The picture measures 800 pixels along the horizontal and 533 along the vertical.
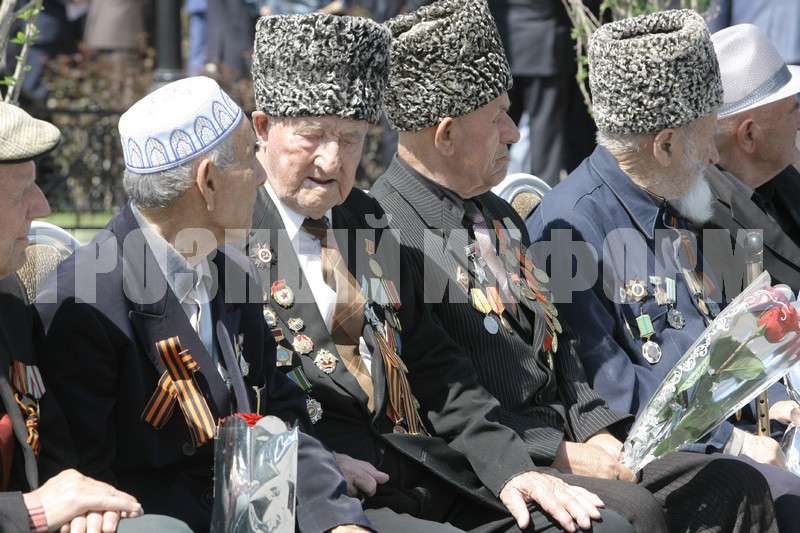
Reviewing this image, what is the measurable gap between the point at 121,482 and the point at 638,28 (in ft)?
8.70

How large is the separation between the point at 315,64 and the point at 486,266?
94 centimetres

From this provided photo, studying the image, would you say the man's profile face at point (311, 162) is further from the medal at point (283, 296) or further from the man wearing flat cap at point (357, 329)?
the medal at point (283, 296)

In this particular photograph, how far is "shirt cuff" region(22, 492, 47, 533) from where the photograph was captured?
2.90 metres

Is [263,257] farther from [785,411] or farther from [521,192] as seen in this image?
[785,411]

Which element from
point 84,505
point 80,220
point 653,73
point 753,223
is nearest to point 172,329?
point 84,505

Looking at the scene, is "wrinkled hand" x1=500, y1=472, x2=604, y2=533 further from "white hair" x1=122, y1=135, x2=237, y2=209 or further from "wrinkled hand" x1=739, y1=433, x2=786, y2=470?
"white hair" x1=122, y1=135, x2=237, y2=209

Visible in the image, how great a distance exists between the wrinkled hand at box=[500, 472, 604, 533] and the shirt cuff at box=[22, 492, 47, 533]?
1392 mm

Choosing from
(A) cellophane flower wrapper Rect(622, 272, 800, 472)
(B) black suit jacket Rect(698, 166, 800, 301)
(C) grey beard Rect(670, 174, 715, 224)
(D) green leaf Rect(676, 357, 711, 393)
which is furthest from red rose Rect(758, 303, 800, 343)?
(B) black suit jacket Rect(698, 166, 800, 301)

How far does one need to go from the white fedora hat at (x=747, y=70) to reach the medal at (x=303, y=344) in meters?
2.52

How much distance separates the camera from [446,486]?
3959mm

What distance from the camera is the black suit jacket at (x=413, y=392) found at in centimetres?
382

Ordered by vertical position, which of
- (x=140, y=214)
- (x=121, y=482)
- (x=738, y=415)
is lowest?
(x=738, y=415)

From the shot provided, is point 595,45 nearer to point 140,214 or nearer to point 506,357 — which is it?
point 506,357

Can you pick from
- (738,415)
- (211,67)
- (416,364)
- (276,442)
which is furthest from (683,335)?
(211,67)
